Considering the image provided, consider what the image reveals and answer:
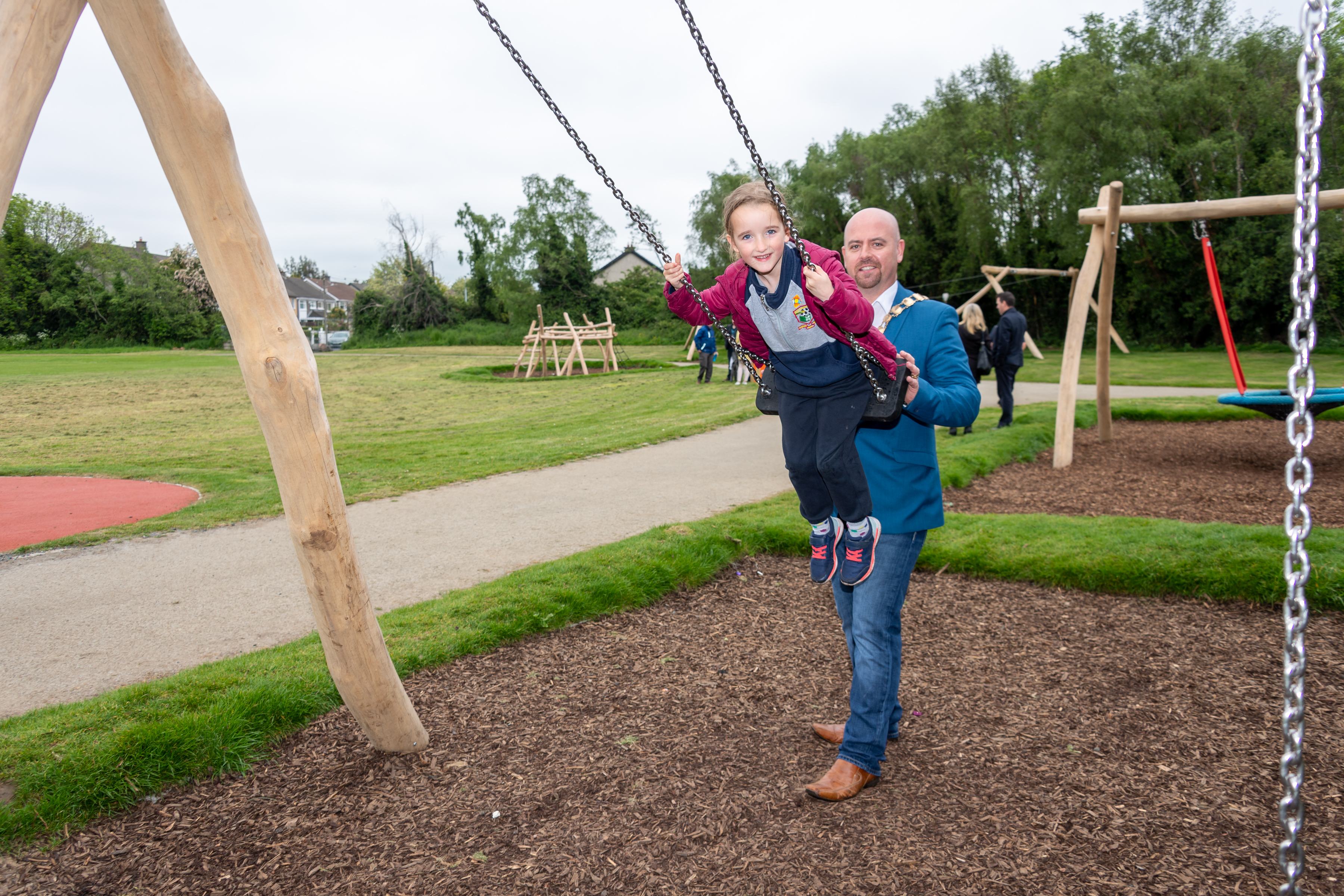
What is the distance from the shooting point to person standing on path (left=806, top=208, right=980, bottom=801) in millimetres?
2916

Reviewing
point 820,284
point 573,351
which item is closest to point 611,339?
point 573,351

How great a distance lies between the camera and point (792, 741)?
3549 millimetres

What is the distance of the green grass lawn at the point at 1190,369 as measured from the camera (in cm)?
1786

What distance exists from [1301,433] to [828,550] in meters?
1.58

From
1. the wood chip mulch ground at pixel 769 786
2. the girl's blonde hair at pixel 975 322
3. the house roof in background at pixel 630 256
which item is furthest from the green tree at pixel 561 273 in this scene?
the wood chip mulch ground at pixel 769 786

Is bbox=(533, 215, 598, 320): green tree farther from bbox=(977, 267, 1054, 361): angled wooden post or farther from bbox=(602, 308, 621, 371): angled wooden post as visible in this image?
bbox=(977, 267, 1054, 361): angled wooden post

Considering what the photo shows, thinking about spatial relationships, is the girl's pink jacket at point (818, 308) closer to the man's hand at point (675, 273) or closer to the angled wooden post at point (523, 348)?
the man's hand at point (675, 273)

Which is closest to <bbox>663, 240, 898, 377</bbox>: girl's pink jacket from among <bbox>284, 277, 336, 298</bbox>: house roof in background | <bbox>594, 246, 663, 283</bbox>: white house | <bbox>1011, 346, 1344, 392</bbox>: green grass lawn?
<bbox>1011, 346, 1344, 392</bbox>: green grass lawn

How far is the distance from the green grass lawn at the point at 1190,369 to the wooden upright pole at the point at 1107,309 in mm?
4669

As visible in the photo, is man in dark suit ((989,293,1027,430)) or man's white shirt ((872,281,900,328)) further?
man in dark suit ((989,293,1027,430))

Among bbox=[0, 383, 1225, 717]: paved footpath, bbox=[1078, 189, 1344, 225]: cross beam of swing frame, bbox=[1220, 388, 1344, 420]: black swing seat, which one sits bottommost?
bbox=[0, 383, 1225, 717]: paved footpath

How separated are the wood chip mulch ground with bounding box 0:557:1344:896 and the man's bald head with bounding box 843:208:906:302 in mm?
1794

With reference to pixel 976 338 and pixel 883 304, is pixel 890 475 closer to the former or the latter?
pixel 883 304

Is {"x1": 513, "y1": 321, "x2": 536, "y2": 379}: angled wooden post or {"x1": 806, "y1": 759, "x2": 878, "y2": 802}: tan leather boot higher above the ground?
{"x1": 513, "y1": 321, "x2": 536, "y2": 379}: angled wooden post
